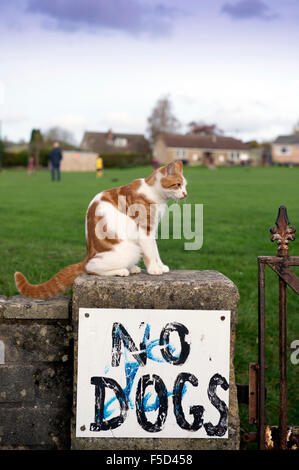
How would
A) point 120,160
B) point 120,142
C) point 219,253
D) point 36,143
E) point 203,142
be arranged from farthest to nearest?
point 120,142 < point 203,142 < point 36,143 < point 120,160 < point 219,253

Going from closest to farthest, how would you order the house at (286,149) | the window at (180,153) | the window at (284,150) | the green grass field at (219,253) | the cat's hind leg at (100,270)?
the cat's hind leg at (100,270) < the green grass field at (219,253) < the window at (180,153) < the house at (286,149) < the window at (284,150)

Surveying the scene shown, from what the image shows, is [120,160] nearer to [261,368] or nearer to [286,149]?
[286,149]

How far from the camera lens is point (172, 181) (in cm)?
312

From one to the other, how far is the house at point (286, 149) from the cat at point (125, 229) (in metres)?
70.6

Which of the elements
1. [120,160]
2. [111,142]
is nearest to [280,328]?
[120,160]

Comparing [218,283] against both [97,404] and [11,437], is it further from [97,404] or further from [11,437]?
[11,437]

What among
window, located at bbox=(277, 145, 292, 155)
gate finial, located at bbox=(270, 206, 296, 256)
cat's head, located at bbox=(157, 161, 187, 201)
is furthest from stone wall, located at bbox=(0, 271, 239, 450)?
window, located at bbox=(277, 145, 292, 155)

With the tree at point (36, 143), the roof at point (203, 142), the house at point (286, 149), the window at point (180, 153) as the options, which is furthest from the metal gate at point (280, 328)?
the house at point (286, 149)

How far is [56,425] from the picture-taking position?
307 centimetres

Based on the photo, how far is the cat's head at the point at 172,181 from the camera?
10.2ft

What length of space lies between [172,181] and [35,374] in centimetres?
144

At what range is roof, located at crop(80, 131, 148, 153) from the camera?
81.0 metres

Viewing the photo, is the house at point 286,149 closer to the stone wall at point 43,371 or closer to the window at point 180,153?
the window at point 180,153

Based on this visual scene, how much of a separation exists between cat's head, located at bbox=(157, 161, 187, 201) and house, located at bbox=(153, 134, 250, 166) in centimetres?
6535
